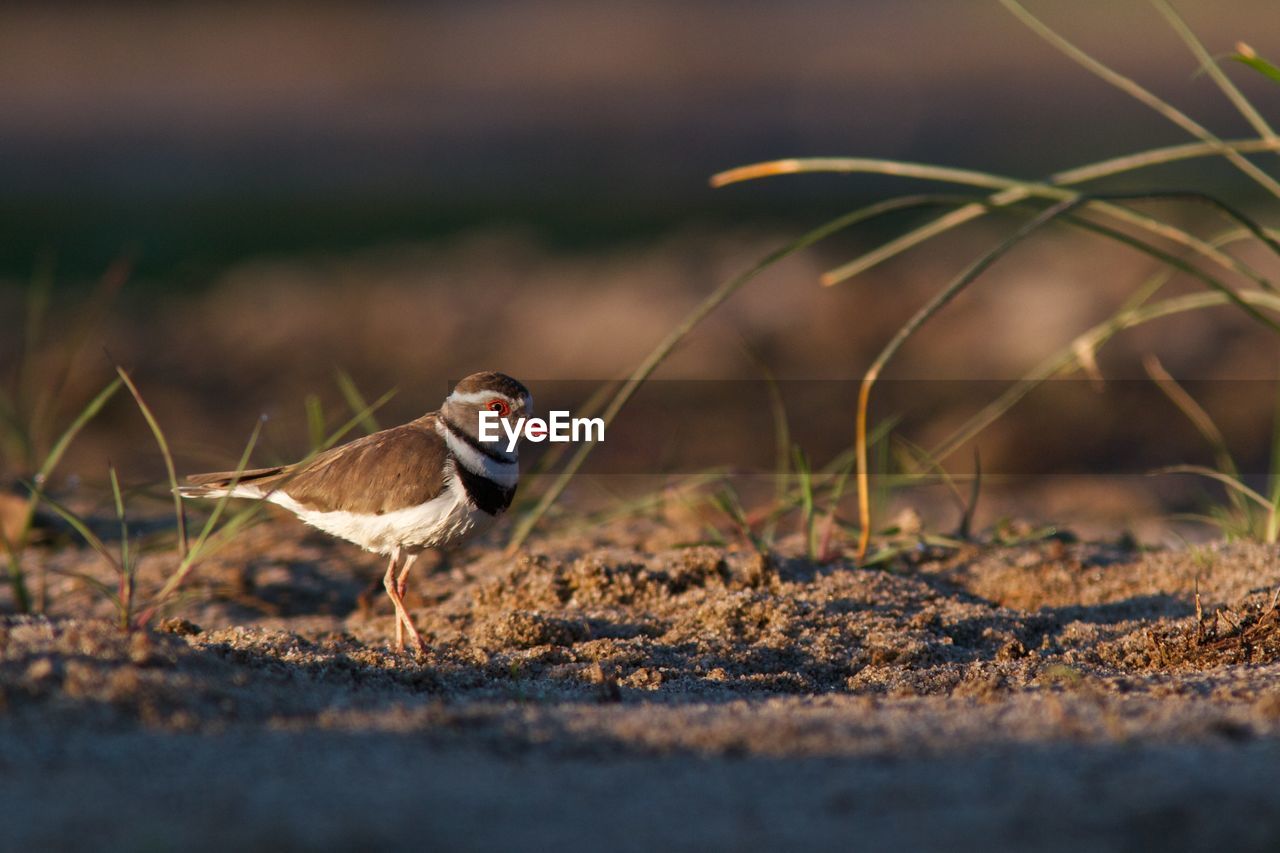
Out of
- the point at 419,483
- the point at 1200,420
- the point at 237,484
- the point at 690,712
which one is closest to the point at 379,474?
the point at 419,483

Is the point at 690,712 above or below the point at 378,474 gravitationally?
below

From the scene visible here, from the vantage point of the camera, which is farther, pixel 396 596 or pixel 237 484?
pixel 237 484

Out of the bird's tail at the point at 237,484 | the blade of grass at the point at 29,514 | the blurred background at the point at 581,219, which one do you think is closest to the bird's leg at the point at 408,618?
the bird's tail at the point at 237,484

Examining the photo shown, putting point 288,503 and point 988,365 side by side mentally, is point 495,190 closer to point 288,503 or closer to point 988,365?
point 988,365

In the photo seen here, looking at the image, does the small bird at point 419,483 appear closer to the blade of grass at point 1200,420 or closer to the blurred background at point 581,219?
the blurred background at point 581,219

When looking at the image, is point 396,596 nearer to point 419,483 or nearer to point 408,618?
point 408,618

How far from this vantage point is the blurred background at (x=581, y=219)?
8602 mm

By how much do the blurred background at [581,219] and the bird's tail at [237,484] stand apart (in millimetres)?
987

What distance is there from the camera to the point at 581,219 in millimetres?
15859

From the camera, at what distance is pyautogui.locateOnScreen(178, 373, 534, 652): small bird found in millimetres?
3705

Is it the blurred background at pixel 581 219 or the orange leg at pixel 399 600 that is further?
the blurred background at pixel 581 219

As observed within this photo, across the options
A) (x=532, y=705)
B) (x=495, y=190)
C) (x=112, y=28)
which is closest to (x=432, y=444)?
(x=532, y=705)

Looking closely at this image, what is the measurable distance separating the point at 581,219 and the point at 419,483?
12.4 metres

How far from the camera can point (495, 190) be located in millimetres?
18422
